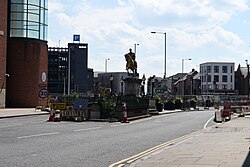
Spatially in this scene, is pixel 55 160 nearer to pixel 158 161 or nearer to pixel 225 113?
pixel 158 161

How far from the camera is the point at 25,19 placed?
63469 millimetres

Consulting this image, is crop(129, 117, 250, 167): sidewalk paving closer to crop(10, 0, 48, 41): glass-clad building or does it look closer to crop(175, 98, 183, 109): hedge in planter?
crop(10, 0, 48, 41): glass-clad building

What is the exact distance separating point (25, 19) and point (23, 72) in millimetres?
6906

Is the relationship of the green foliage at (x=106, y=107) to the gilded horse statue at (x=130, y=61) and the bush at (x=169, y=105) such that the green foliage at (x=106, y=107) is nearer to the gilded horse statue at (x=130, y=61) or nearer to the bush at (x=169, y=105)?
the gilded horse statue at (x=130, y=61)

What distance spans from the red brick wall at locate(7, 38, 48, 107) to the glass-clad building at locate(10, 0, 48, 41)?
108 centimetres

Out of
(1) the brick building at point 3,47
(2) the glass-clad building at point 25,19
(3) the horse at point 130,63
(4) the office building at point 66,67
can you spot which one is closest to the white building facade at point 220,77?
(4) the office building at point 66,67

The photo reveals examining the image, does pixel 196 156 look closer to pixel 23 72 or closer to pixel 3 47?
pixel 3 47

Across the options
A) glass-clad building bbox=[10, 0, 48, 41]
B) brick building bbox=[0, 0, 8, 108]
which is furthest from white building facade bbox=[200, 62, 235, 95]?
brick building bbox=[0, 0, 8, 108]

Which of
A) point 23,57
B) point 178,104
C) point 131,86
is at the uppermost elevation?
point 23,57

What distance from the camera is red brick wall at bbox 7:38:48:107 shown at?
204 ft

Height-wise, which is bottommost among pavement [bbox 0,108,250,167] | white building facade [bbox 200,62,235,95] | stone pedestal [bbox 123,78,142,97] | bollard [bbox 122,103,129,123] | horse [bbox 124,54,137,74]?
pavement [bbox 0,108,250,167]

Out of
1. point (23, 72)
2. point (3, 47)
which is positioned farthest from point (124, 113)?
point (23, 72)

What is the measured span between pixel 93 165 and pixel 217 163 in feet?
10.4

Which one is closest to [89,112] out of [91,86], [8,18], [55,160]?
[55,160]
